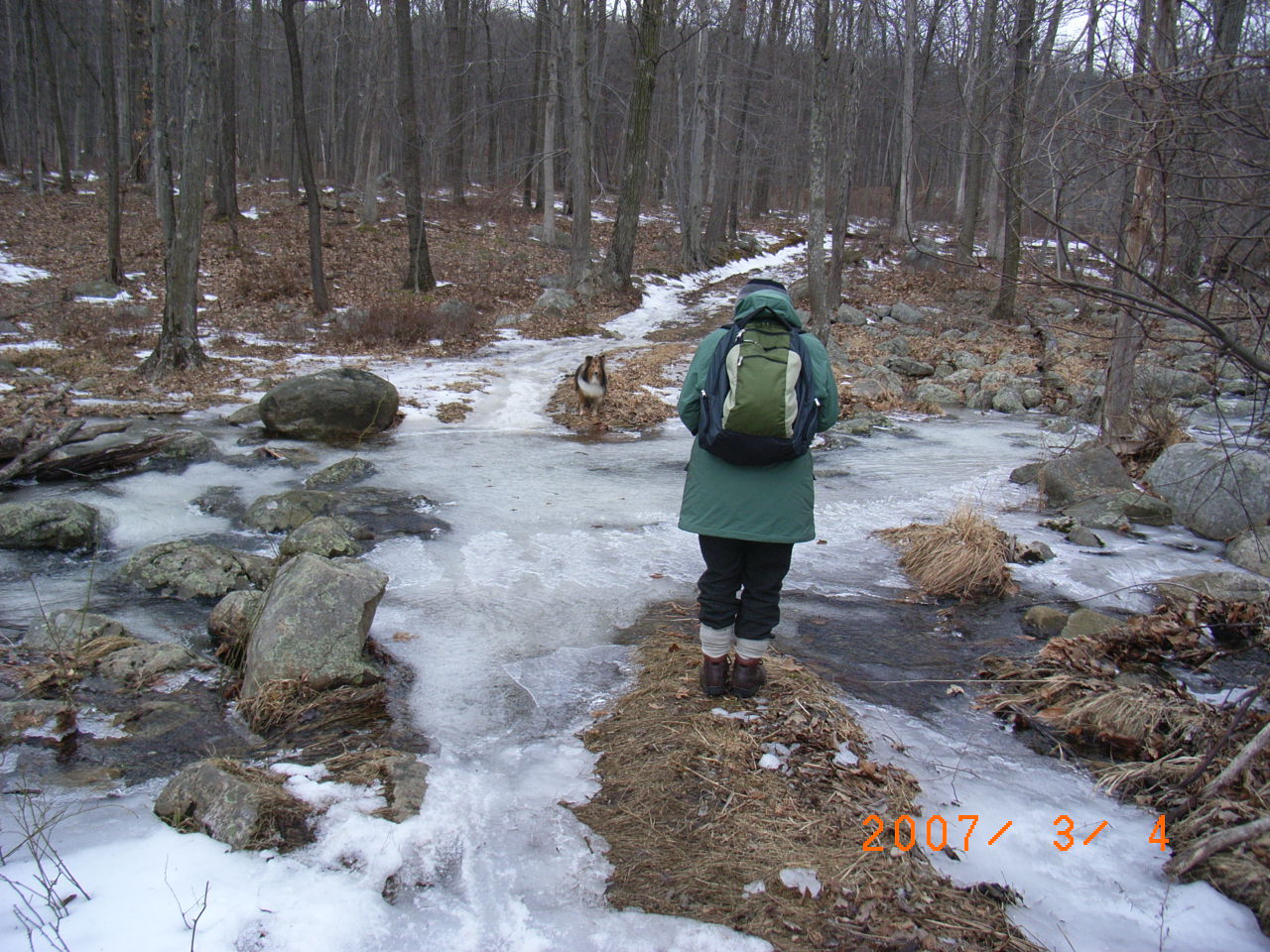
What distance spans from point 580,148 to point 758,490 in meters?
18.9

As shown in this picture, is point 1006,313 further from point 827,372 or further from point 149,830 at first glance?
point 149,830

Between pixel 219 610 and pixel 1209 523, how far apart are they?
27.1ft

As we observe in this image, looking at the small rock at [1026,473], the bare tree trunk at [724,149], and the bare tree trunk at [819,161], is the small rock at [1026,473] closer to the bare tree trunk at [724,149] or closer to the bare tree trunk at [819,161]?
the bare tree trunk at [819,161]

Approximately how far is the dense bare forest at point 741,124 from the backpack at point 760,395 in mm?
850

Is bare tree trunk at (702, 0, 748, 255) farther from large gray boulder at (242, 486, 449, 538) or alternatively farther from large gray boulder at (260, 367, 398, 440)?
large gray boulder at (242, 486, 449, 538)

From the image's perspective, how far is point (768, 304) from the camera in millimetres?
3670

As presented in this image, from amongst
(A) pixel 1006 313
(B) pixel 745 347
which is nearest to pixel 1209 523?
(B) pixel 745 347

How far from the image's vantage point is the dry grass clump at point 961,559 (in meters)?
6.30

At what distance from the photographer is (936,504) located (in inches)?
336

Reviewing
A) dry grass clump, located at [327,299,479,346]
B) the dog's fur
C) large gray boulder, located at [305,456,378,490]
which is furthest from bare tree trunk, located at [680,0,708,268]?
large gray boulder, located at [305,456,378,490]

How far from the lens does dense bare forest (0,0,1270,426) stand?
123 inches

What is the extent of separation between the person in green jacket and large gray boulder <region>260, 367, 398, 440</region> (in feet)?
24.5

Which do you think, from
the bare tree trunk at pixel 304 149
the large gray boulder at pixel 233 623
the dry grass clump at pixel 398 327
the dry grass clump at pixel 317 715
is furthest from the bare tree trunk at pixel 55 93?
the dry grass clump at pixel 317 715

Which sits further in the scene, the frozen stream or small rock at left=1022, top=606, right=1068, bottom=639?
small rock at left=1022, top=606, right=1068, bottom=639
